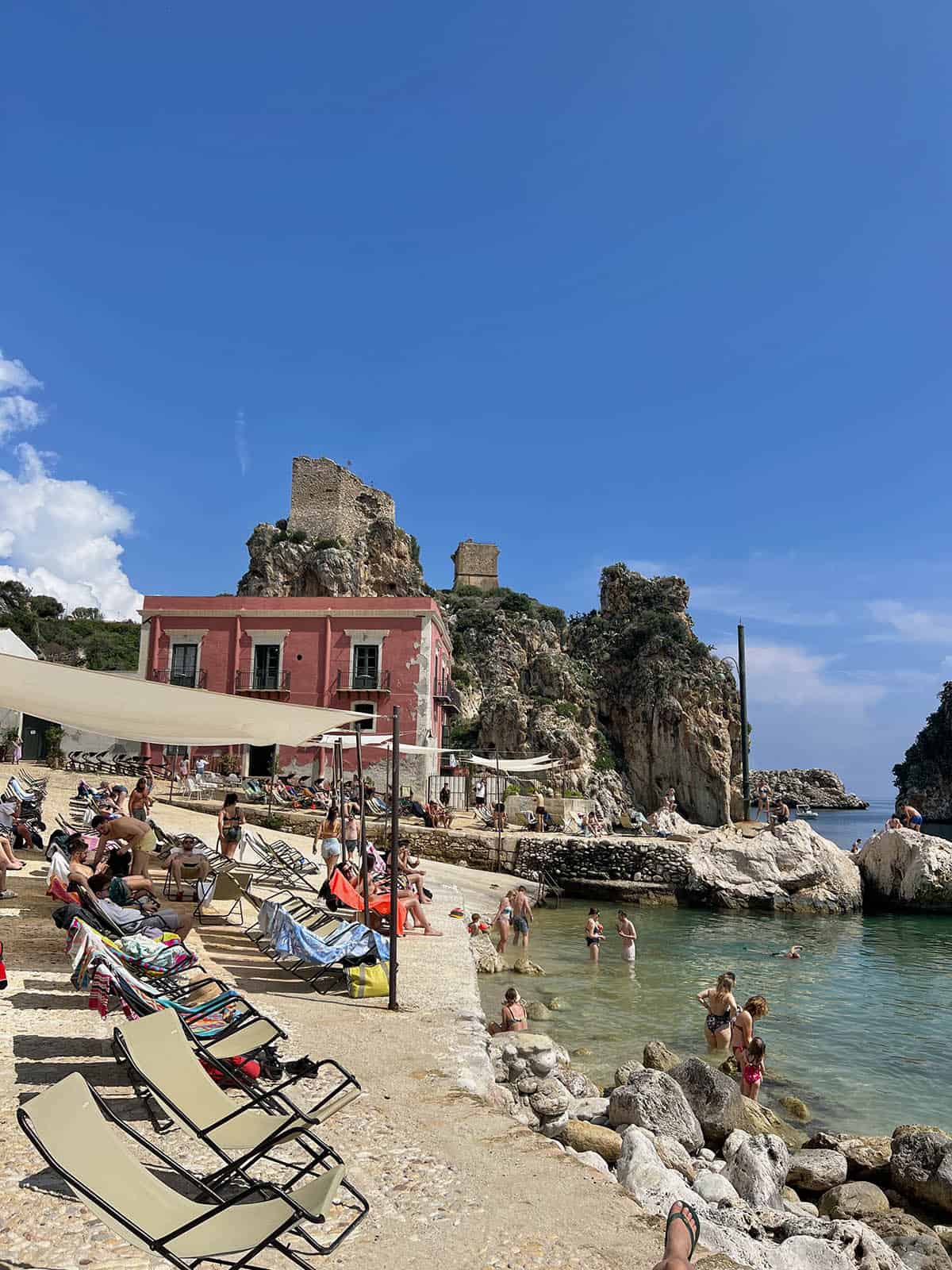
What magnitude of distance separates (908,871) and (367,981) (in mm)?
18463

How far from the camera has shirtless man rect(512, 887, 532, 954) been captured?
1363cm

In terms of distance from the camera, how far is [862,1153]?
6098 millimetres

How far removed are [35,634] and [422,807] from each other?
37.0 metres

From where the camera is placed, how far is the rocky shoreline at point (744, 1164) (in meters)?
4.45

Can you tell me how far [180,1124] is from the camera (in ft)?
12.7

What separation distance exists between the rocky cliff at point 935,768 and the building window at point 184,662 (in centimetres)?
6229

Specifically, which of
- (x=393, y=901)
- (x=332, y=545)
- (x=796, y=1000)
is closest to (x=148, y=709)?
(x=393, y=901)

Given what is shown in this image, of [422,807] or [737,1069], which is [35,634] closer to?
[422,807]

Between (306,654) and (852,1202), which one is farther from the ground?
(306,654)

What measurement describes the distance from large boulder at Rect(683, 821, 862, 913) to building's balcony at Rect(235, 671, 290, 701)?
13803mm

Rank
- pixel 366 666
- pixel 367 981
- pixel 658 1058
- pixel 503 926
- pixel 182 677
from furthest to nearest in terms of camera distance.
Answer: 1. pixel 182 677
2. pixel 366 666
3. pixel 503 926
4. pixel 658 1058
5. pixel 367 981

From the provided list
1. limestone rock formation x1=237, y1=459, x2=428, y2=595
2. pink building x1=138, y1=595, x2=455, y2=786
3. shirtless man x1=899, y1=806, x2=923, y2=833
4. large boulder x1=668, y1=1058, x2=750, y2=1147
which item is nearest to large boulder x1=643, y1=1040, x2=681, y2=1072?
large boulder x1=668, y1=1058, x2=750, y2=1147

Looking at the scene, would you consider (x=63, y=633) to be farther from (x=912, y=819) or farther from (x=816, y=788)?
(x=816, y=788)

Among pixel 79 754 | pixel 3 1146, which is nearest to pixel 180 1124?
pixel 3 1146
